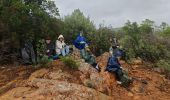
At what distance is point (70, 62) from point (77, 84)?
4.38ft

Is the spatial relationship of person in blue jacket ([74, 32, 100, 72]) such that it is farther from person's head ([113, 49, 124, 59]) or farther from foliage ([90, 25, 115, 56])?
foliage ([90, 25, 115, 56])

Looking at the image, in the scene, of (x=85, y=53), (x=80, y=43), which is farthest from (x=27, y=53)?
(x=85, y=53)

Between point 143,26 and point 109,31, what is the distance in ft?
11.8

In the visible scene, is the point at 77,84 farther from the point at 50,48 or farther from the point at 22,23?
the point at 22,23

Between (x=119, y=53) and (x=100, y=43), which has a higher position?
(x=100, y=43)

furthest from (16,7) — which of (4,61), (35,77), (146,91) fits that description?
(146,91)

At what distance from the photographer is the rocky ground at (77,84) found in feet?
44.1

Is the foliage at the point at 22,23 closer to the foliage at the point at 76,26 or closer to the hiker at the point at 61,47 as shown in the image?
the hiker at the point at 61,47

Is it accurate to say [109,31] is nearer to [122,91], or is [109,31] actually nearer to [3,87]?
[122,91]

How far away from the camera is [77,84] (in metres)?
14.6

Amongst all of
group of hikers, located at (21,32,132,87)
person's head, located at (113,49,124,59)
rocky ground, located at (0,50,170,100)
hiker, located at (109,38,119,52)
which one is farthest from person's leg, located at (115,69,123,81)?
person's head, located at (113,49,124,59)

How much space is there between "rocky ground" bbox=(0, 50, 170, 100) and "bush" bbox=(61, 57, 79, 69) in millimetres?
127

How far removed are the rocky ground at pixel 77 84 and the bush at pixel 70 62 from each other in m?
0.13

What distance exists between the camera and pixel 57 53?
16.8 metres
